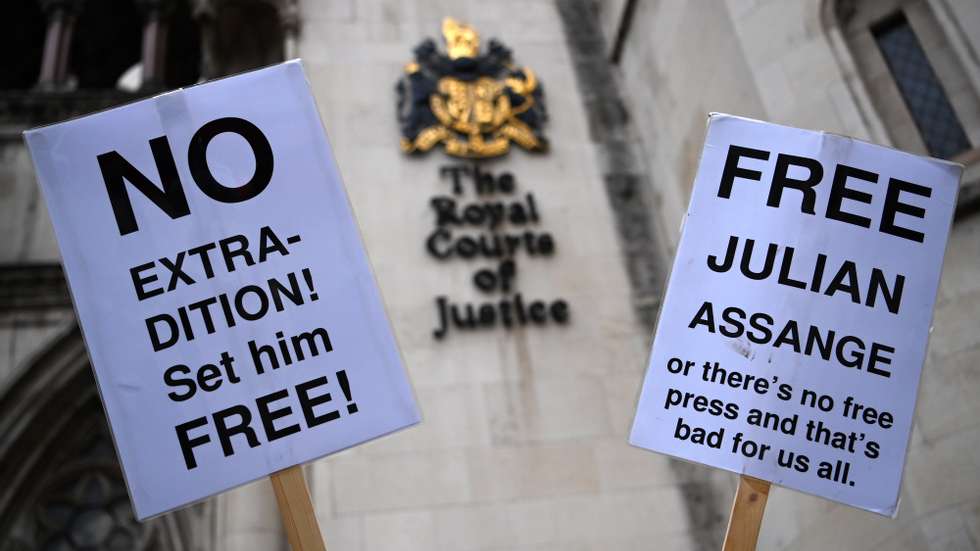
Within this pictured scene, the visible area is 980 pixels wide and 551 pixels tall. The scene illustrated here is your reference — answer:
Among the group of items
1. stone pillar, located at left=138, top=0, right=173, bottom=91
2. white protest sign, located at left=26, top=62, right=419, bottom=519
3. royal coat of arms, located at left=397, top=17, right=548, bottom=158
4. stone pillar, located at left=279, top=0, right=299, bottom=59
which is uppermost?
stone pillar, located at left=138, top=0, right=173, bottom=91

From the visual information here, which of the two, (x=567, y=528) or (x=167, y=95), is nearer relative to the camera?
(x=167, y=95)

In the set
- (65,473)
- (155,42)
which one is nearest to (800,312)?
(65,473)

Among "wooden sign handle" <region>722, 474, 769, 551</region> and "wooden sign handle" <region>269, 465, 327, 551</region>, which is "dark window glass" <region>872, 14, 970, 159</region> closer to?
"wooden sign handle" <region>722, 474, 769, 551</region>

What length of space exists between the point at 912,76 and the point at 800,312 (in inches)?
189

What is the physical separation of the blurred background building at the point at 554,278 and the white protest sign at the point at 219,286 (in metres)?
4.06

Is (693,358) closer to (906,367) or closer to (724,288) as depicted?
(724,288)

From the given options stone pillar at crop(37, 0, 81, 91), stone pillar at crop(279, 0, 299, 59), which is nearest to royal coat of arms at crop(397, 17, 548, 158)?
stone pillar at crop(279, 0, 299, 59)

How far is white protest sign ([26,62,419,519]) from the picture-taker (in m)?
4.71

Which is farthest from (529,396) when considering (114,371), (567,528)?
(114,371)

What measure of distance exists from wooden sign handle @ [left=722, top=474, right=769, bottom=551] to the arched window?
4.51 meters

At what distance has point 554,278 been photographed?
1042 centimetres

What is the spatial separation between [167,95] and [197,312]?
1.36 m

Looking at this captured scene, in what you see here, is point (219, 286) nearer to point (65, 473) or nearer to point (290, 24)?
point (290, 24)

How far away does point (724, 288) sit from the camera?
5.05 metres
